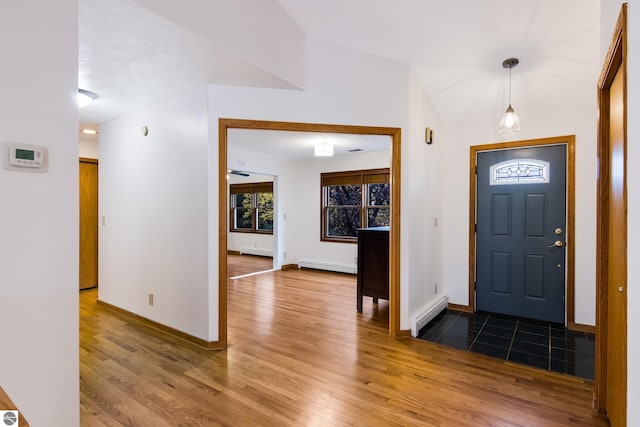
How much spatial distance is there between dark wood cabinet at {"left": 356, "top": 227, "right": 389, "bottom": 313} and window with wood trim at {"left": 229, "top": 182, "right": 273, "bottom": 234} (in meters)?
5.14

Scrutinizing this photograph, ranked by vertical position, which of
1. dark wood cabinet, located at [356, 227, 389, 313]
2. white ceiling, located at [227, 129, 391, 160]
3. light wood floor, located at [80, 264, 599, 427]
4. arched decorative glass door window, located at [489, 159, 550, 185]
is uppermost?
white ceiling, located at [227, 129, 391, 160]

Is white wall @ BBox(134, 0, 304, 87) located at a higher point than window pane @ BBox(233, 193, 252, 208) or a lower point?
higher

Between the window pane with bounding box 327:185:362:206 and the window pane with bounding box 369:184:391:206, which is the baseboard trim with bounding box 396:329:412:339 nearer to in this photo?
the window pane with bounding box 369:184:391:206

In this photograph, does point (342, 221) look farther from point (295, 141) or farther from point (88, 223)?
point (88, 223)

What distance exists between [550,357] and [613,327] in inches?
51.5

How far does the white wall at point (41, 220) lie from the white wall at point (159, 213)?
1.42 m

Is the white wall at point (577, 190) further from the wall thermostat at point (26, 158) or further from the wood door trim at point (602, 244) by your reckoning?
the wall thermostat at point (26, 158)

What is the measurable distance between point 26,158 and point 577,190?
457 cm

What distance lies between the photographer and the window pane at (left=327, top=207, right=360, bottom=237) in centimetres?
667

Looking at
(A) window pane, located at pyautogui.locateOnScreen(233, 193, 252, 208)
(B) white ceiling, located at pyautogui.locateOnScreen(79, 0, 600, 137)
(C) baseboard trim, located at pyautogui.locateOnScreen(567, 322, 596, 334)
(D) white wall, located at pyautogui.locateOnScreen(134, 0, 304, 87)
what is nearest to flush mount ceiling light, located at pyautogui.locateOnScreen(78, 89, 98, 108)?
(B) white ceiling, located at pyautogui.locateOnScreen(79, 0, 600, 137)

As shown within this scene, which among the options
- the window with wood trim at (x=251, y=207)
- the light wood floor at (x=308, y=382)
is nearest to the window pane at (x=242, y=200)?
the window with wood trim at (x=251, y=207)

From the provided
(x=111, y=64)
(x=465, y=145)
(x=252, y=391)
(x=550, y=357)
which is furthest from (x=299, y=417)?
(x=465, y=145)

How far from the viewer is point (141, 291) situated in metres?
3.63

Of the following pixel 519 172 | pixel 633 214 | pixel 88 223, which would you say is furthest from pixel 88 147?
pixel 633 214
